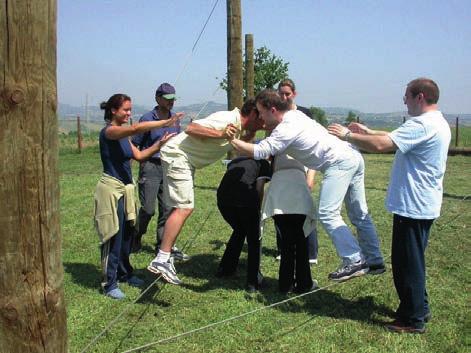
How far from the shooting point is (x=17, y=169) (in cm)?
219

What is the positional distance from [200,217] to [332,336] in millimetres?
4772

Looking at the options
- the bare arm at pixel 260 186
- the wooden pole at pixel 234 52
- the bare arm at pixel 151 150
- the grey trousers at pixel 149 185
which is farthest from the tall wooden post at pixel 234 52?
the bare arm at pixel 151 150

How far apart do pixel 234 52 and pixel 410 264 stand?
651cm

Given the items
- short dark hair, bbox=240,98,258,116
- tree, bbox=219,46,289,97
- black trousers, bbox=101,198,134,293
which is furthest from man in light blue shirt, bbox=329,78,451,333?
tree, bbox=219,46,289,97

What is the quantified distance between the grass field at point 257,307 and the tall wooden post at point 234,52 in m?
3.15

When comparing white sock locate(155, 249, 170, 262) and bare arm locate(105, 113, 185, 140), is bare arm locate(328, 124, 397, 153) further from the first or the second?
white sock locate(155, 249, 170, 262)

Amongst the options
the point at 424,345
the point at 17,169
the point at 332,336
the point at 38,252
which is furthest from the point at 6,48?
the point at 424,345

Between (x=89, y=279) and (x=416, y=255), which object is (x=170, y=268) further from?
(x=416, y=255)

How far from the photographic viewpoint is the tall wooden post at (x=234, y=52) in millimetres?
9711

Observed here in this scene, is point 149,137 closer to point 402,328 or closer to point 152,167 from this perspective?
point 152,167

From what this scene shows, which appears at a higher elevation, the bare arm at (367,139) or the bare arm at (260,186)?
the bare arm at (367,139)

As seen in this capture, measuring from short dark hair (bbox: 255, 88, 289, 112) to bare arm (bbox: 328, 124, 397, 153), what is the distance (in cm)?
55

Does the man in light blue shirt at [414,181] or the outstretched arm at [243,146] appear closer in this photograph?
the man in light blue shirt at [414,181]

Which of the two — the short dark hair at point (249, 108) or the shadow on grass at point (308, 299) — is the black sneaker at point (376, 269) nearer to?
the shadow on grass at point (308, 299)
